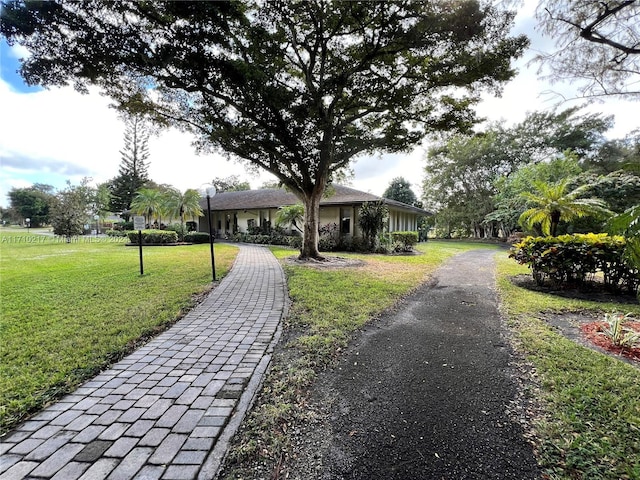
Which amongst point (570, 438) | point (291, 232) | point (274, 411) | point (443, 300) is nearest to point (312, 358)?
point (274, 411)

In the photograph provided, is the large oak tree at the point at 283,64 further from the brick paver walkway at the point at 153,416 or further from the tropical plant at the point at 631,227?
the brick paver walkway at the point at 153,416

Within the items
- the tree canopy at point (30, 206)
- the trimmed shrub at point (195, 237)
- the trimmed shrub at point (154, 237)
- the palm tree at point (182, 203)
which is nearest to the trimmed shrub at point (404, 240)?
the trimmed shrub at point (195, 237)

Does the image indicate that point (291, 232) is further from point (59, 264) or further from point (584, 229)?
point (584, 229)

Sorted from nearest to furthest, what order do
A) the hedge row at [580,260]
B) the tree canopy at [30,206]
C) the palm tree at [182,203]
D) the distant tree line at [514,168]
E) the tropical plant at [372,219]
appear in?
the hedge row at [580,260] < the tropical plant at [372,219] < the distant tree line at [514,168] < the palm tree at [182,203] < the tree canopy at [30,206]

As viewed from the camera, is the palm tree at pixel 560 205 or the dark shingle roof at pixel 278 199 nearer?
the palm tree at pixel 560 205

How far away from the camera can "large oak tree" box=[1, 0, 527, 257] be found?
6.73m

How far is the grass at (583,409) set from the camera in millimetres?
1891

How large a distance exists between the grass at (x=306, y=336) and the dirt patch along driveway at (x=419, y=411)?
0.68ft

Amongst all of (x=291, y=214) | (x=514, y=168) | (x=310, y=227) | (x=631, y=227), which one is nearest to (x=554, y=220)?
(x=631, y=227)

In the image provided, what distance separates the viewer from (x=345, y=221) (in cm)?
1797

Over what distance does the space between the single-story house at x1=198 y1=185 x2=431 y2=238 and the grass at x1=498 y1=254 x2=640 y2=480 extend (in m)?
12.7

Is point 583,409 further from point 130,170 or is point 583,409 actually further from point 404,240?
point 130,170

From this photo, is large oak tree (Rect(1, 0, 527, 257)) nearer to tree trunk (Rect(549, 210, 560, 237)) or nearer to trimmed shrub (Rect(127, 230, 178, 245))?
tree trunk (Rect(549, 210, 560, 237))

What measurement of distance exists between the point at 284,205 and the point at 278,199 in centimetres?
276
